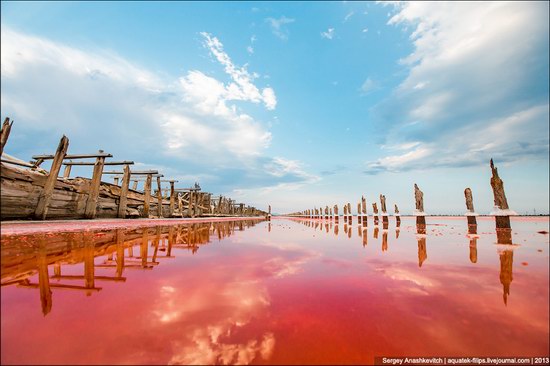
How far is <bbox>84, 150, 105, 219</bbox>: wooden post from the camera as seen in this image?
1033 cm

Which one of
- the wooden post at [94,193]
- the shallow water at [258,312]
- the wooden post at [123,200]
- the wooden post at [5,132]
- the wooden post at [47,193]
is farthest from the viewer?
the wooden post at [123,200]

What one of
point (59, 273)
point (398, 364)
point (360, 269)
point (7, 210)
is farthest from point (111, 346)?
point (7, 210)

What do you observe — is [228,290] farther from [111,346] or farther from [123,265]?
[123,265]

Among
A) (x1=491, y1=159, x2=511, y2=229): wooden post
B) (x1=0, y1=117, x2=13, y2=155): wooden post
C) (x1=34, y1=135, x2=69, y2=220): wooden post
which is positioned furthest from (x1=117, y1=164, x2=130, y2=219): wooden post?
(x1=491, y1=159, x2=511, y2=229): wooden post

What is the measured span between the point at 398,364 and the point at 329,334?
34 centimetres

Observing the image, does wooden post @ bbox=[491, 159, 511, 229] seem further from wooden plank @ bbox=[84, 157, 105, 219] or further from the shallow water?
wooden plank @ bbox=[84, 157, 105, 219]

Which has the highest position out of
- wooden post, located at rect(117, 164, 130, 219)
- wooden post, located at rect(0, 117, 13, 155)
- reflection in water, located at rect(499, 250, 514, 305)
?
wooden post, located at rect(0, 117, 13, 155)

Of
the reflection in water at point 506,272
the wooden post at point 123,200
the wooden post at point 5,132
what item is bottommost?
the reflection in water at point 506,272

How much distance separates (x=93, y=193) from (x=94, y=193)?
37mm

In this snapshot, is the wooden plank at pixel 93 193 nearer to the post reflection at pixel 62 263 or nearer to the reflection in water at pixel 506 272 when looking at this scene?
the post reflection at pixel 62 263

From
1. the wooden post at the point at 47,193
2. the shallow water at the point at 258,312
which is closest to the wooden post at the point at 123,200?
the wooden post at the point at 47,193

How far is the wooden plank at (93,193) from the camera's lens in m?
10.3

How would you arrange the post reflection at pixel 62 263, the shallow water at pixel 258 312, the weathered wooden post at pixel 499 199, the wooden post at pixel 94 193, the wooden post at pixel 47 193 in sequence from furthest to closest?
the wooden post at pixel 94 193
the weathered wooden post at pixel 499 199
the wooden post at pixel 47 193
the post reflection at pixel 62 263
the shallow water at pixel 258 312

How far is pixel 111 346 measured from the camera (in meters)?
1.13
